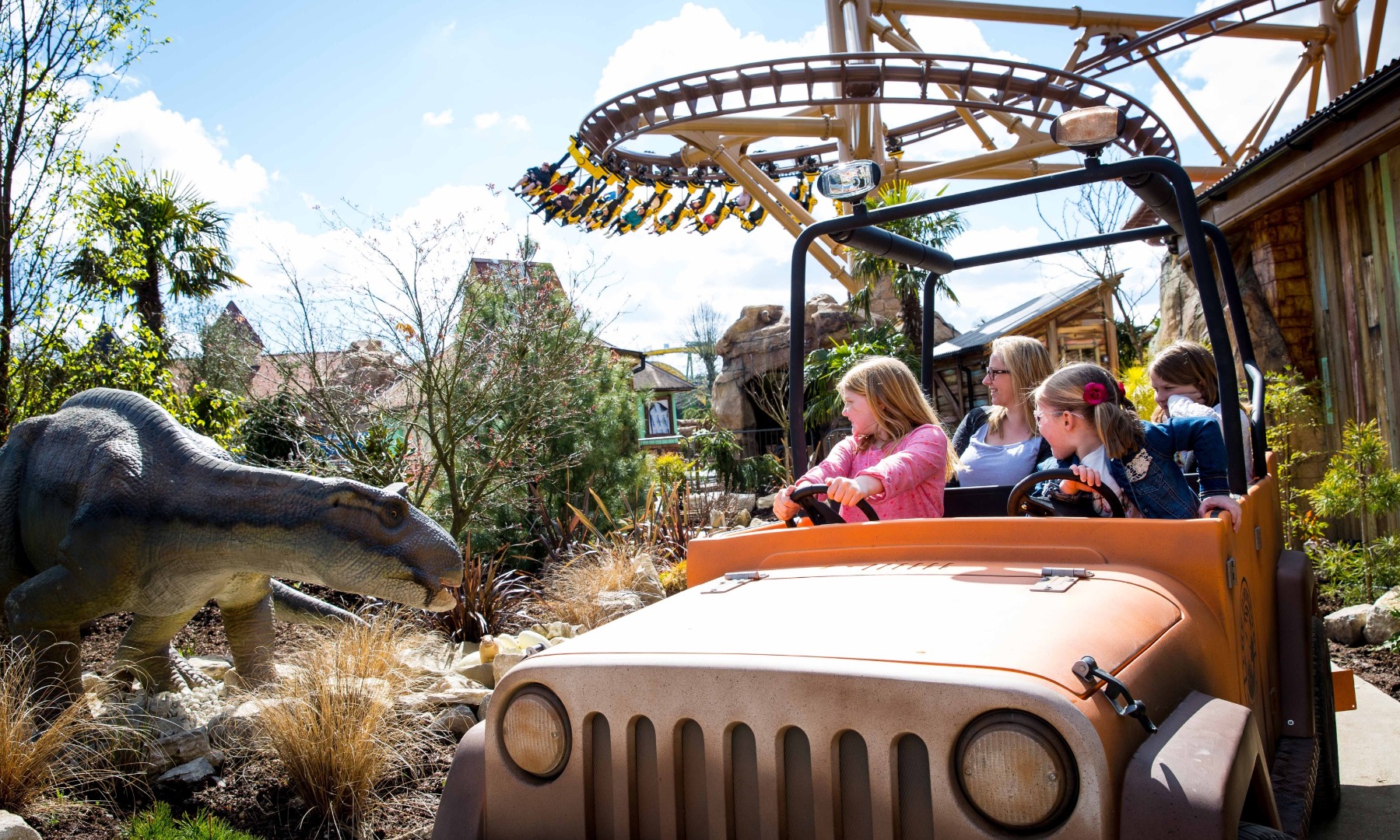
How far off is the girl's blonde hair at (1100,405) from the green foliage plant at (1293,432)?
16.1 feet

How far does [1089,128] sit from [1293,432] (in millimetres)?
6884

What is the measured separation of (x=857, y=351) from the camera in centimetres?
1628

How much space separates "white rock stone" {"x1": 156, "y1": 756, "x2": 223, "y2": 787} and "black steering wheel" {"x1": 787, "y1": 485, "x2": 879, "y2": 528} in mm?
2622

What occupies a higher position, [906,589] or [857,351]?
[857,351]

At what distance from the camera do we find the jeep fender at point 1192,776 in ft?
4.33

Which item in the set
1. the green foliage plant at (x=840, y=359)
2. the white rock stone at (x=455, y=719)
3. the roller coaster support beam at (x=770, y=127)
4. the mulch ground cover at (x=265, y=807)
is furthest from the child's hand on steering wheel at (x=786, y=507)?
the green foliage plant at (x=840, y=359)

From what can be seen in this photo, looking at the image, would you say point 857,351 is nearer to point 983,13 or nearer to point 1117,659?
point 983,13

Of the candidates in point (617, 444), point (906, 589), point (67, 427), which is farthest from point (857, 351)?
point (906, 589)

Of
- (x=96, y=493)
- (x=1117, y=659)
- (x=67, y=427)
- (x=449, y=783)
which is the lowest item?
(x=449, y=783)

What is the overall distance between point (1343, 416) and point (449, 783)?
313 inches

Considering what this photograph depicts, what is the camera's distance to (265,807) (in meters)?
3.58

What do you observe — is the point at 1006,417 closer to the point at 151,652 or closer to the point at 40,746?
the point at 40,746

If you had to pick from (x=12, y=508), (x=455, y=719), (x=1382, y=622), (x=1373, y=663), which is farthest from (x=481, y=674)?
(x=1382, y=622)

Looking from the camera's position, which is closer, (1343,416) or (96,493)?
(96,493)
